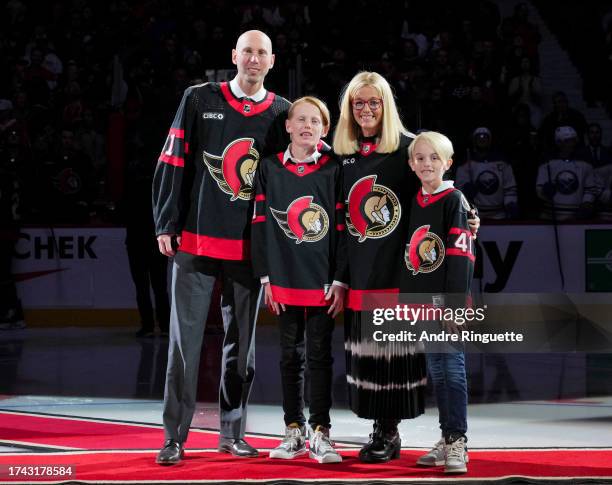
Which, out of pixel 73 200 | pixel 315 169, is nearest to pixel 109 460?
pixel 315 169

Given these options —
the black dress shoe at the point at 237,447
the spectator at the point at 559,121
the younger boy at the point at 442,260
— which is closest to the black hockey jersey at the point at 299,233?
the younger boy at the point at 442,260

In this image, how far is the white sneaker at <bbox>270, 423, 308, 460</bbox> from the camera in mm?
5270

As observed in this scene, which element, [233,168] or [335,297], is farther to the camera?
[233,168]

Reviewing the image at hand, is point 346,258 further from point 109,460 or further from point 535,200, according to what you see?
point 535,200

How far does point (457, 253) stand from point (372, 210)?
47 centimetres

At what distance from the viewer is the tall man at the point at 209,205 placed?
5371 millimetres

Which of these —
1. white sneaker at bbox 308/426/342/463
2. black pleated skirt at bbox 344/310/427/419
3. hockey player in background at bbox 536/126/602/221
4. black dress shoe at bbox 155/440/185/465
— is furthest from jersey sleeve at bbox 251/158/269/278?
hockey player in background at bbox 536/126/602/221

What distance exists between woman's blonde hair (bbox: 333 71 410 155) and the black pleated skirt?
0.80m

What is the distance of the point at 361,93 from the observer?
5297 mm

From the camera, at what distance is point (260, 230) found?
5.28 meters

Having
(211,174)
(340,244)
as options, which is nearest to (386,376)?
(340,244)

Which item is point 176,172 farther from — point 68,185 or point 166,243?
point 68,185

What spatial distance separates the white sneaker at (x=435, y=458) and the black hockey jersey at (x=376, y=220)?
75 cm

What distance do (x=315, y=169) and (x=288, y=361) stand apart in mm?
916
